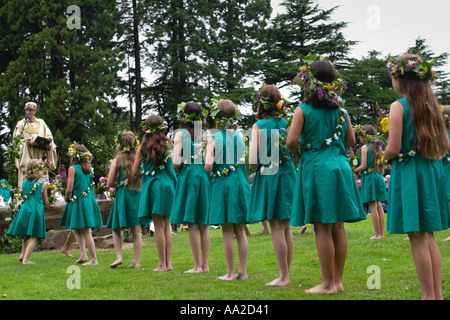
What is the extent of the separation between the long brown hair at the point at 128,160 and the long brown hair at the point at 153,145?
0.56m

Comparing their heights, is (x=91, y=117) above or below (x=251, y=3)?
below

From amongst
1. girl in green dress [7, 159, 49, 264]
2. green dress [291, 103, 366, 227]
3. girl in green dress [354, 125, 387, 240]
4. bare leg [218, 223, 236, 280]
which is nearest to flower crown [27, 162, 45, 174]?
girl in green dress [7, 159, 49, 264]

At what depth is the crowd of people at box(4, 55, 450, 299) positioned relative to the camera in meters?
4.59

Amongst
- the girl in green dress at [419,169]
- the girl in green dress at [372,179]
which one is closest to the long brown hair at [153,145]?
the girl in green dress at [419,169]

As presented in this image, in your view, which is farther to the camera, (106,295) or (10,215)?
(10,215)

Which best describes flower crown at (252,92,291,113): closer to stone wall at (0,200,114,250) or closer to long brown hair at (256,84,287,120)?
long brown hair at (256,84,287,120)

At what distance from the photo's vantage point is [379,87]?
3644 centimetres

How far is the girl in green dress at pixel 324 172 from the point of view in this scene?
197 inches

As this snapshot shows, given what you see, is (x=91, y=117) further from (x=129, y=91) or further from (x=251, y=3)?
(x=251, y=3)

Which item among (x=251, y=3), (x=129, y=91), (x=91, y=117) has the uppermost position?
(x=251, y=3)

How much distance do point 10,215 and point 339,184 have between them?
32.8 ft

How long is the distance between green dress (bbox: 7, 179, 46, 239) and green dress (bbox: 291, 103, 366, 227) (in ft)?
20.8
